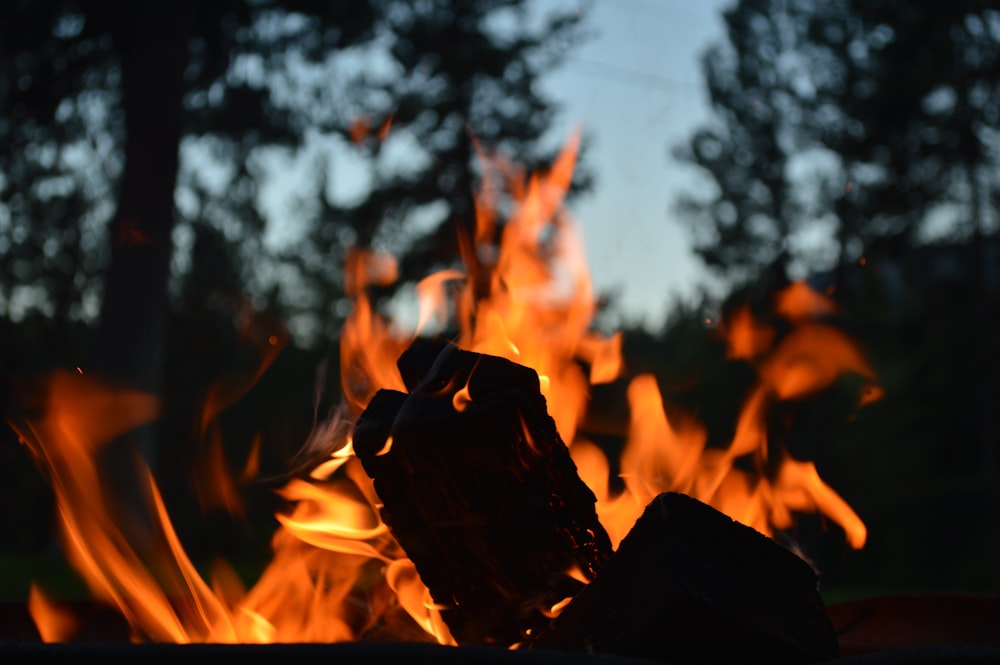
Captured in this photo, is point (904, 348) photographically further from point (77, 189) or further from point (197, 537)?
point (197, 537)

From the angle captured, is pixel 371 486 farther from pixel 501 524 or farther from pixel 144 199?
pixel 144 199

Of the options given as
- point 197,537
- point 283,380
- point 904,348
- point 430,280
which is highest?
point 430,280

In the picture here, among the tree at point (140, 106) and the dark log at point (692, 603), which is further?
the tree at point (140, 106)

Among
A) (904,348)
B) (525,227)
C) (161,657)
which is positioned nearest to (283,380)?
(904,348)

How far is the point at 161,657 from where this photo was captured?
4.51 ft

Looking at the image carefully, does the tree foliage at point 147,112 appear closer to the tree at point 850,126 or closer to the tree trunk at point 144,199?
the tree trunk at point 144,199

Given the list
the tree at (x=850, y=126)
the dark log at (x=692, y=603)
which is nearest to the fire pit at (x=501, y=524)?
the dark log at (x=692, y=603)

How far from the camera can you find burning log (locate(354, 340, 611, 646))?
1.99 m

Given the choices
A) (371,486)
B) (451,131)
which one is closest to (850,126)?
(451,131)

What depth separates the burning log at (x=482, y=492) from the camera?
1993 millimetres

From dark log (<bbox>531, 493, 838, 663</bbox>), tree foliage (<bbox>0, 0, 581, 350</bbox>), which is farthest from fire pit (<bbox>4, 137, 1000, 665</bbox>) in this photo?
tree foliage (<bbox>0, 0, 581, 350</bbox>)

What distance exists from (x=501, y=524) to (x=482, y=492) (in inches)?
3.5

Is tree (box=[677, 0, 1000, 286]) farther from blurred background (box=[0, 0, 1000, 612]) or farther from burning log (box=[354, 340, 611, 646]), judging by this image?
burning log (box=[354, 340, 611, 646])

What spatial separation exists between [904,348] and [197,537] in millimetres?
15917
